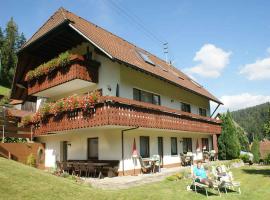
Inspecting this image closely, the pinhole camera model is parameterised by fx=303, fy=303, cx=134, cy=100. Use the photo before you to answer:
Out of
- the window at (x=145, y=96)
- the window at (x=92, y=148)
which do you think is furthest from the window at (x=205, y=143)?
the window at (x=92, y=148)

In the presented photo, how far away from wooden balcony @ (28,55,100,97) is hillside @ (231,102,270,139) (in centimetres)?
12075

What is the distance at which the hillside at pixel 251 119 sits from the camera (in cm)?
13794

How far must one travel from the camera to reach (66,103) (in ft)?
55.8

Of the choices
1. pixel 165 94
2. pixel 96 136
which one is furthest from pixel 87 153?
pixel 165 94

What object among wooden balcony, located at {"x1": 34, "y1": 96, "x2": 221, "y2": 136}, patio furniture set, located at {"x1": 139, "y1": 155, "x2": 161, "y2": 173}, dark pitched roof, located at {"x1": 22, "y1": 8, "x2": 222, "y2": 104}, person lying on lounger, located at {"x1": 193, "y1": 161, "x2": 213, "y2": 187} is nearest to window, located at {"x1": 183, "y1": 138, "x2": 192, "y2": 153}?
wooden balcony, located at {"x1": 34, "y1": 96, "x2": 221, "y2": 136}

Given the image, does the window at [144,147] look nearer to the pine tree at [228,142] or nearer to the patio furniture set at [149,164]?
the patio furniture set at [149,164]

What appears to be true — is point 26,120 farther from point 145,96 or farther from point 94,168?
point 145,96

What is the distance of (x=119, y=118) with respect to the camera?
14.9m

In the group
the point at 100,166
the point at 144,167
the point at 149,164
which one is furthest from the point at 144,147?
the point at 100,166

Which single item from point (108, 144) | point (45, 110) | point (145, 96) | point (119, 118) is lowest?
point (108, 144)

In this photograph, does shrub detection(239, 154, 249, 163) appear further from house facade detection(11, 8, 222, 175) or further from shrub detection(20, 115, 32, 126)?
shrub detection(20, 115, 32, 126)

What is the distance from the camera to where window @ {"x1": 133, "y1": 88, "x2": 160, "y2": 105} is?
63.6 ft

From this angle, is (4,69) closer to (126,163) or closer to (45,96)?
(45,96)

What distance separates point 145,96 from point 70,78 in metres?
5.39
